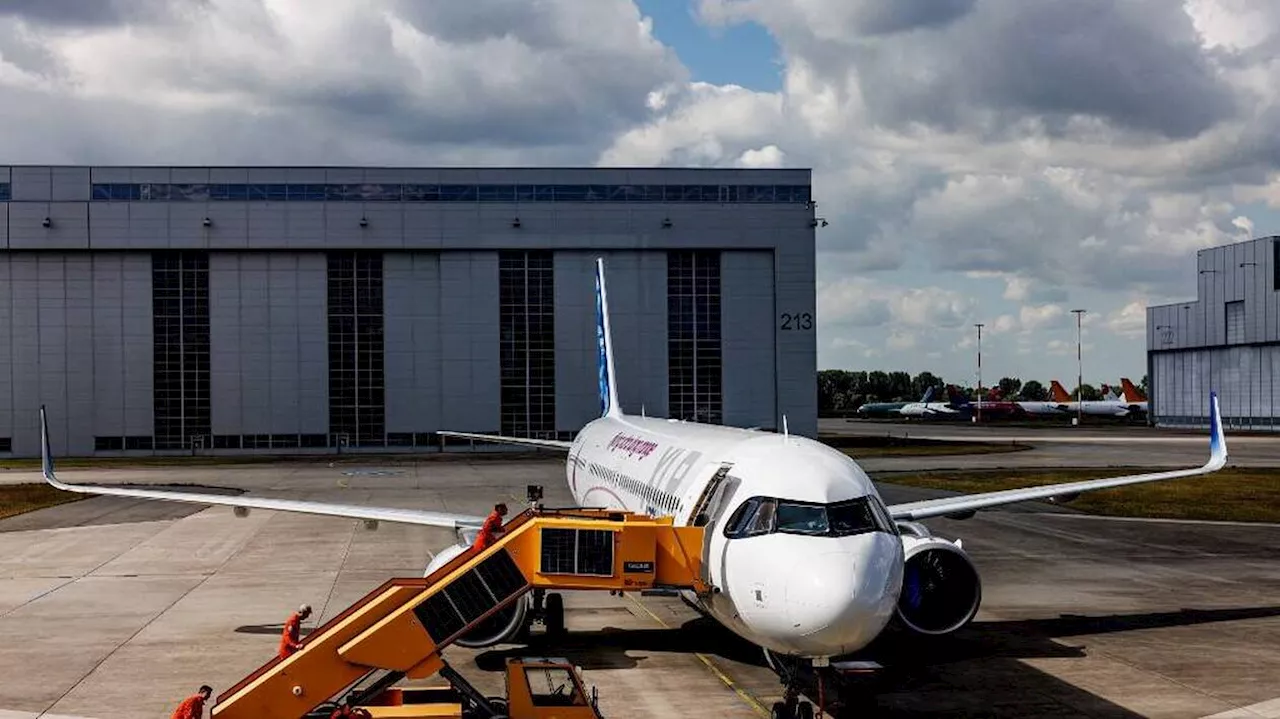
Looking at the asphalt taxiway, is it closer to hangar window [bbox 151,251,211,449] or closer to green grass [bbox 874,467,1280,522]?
green grass [bbox 874,467,1280,522]

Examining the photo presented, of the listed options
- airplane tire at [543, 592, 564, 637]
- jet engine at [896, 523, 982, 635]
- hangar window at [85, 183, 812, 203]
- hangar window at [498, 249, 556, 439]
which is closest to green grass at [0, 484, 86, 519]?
airplane tire at [543, 592, 564, 637]

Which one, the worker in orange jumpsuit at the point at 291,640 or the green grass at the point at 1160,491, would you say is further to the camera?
the green grass at the point at 1160,491

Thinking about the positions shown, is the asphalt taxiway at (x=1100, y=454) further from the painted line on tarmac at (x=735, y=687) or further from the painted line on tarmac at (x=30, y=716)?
the painted line on tarmac at (x=30, y=716)

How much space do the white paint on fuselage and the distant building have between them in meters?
116

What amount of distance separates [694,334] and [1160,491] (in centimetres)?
4650

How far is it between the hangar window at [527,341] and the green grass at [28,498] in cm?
3899

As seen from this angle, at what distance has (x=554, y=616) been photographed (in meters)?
24.1

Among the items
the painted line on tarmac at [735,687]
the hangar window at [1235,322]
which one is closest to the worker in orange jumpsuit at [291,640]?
the painted line on tarmac at [735,687]

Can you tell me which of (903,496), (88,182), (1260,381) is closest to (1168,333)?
(1260,381)

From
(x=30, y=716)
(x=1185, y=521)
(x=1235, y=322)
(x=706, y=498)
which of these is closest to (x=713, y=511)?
(x=706, y=498)

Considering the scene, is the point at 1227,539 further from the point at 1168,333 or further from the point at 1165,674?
the point at 1168,333

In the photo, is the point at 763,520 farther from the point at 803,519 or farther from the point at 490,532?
the point at 490,532

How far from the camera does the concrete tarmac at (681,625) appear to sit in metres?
19.6

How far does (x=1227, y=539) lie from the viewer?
40250 mm
